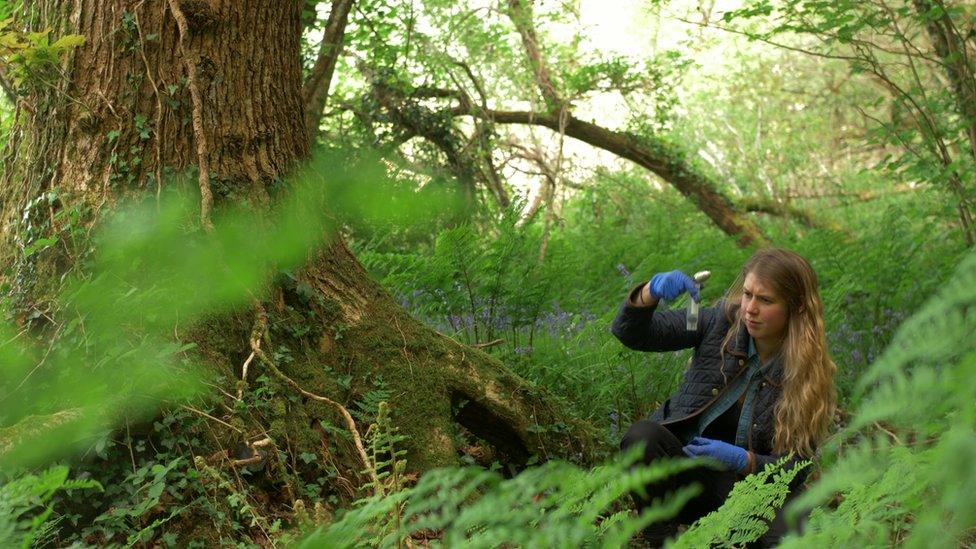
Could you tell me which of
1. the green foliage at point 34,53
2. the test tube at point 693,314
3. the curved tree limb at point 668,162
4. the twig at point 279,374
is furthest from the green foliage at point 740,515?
the curved tree limb at point 668,162

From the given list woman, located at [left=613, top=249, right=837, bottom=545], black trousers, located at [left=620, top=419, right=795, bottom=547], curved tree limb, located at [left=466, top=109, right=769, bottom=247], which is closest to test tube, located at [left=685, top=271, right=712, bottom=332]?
woman, located at [left=613, top=249, right=837, bottom=545]

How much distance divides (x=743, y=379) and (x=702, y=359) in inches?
7.6

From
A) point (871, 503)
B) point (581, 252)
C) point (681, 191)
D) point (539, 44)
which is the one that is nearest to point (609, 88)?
point (539, 44)

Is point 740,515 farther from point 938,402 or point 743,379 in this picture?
point 743,379

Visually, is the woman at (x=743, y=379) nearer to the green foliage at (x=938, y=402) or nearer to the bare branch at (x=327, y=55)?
the green foliage at (x=938, y=402)

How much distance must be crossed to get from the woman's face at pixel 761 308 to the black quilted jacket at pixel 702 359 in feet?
0.35

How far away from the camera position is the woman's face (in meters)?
3.95

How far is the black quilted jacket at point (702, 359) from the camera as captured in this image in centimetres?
393

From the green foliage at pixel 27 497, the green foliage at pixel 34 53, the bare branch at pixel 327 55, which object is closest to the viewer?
the green foliage at pixel 27 497

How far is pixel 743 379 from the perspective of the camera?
4039mm

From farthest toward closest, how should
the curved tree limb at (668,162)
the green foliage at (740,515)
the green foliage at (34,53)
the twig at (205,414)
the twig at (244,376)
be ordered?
the curved tree limb at (668,162) → the green foliage at (34,53) → the twig at (244,376) → the twig at (205,414) → the green foliage at (740,515)

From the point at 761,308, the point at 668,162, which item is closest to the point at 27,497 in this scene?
the point at 761,308

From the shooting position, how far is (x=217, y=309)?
3506 mm

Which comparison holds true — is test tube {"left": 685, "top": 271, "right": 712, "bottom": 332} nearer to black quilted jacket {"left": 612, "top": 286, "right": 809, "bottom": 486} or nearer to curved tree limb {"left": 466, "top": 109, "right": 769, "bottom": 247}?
black quilted jacket {"left": 612, "top": 286, "right": 809, "bottom": 486}
